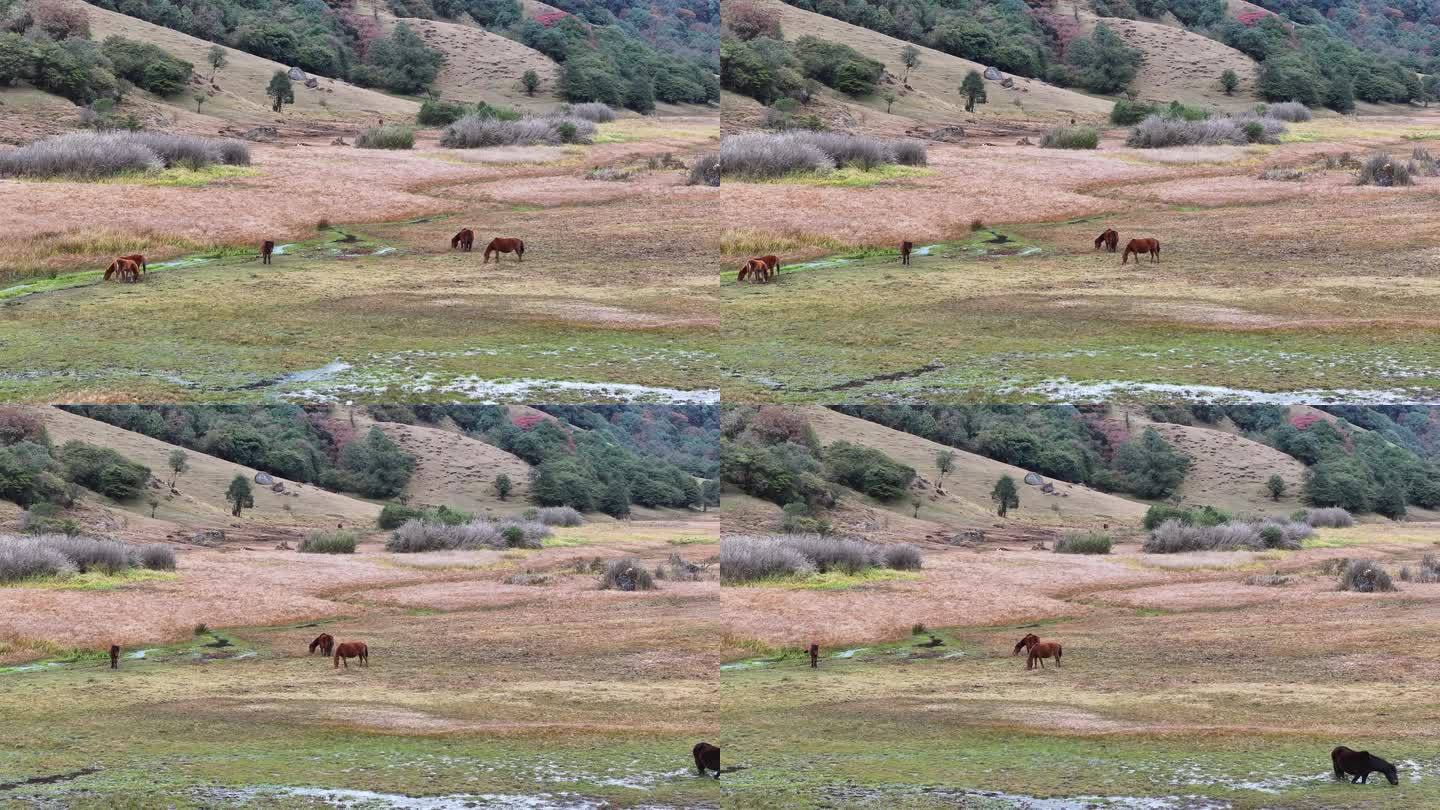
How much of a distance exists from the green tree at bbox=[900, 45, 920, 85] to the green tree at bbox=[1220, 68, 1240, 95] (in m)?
20.9

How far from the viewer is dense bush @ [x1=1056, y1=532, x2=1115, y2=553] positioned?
121 ft

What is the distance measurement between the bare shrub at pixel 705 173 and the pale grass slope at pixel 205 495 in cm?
1585

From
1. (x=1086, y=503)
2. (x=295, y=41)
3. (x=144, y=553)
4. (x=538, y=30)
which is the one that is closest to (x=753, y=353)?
(x=144, y=553)

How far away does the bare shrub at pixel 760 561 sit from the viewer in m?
24.5

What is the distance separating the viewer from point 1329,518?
2079 inches

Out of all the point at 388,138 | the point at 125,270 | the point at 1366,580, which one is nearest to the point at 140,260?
the point at 125,270

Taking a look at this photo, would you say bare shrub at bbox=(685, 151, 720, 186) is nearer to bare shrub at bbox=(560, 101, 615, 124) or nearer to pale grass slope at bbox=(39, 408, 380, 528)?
bare shrub at bbox=(560, 101, 615, 124)

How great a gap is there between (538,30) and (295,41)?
1553 cm

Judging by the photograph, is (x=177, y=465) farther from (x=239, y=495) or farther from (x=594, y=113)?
(x=594, y=113)

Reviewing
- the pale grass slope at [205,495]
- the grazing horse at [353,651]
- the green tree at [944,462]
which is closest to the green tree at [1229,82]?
the green tree at [944,462]

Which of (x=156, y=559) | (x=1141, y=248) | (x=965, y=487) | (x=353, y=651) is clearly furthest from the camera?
(x=965, y=487)

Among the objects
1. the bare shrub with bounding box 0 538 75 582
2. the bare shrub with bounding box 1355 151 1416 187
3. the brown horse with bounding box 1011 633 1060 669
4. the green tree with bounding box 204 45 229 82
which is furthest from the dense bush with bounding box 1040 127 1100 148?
the green tree with bounding box 204 45 229 82

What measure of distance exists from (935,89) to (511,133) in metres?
14.5

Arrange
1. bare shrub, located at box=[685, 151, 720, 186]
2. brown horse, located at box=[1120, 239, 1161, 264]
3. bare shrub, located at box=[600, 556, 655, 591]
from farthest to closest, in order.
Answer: bare shrub, located at box=[685, 151, 720, 186] < brown horse, located at box=[1120, 239, 1161, 264] < bare shrub, located at box=[600, 556, 655, 591]
